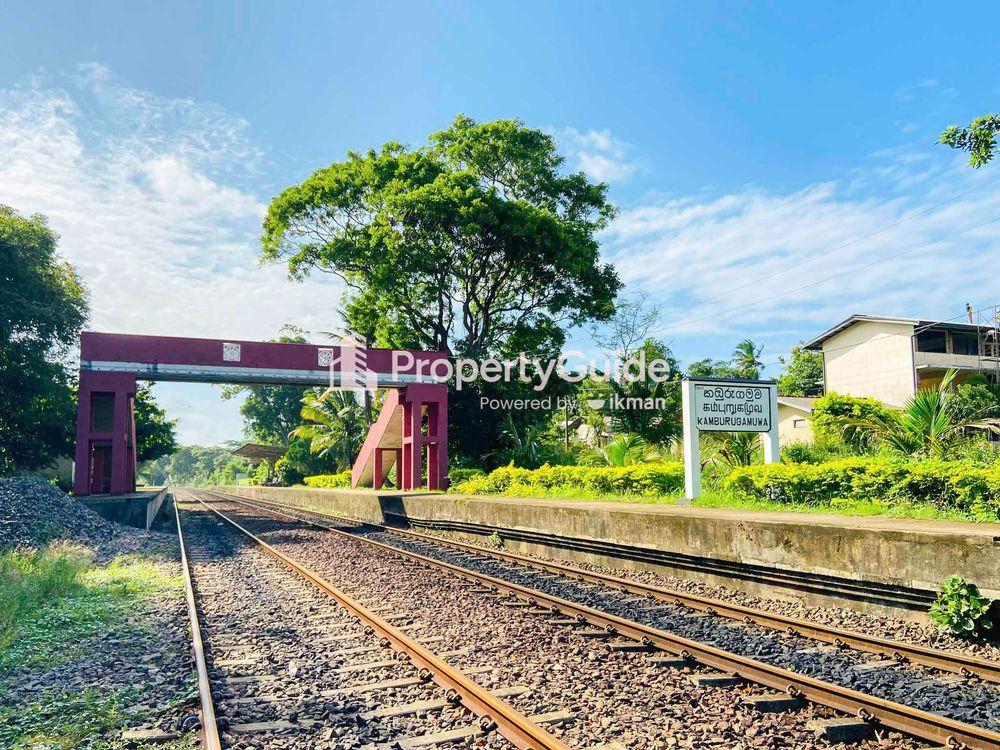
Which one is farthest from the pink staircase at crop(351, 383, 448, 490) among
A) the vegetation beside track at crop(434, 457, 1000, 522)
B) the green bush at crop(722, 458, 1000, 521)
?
the green bush at crop(722, 458, 1000, 521)

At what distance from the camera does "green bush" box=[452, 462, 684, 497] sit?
13.8 m

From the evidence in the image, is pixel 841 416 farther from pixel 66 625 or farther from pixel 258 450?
pixel 258 450

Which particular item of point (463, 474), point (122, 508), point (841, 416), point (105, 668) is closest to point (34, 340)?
point (122, 508)

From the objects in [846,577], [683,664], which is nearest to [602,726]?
[683,664]

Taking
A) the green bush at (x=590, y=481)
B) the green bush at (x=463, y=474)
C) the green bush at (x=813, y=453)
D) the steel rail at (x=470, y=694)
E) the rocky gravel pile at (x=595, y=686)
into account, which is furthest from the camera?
the green bush at (x=463, y=474)

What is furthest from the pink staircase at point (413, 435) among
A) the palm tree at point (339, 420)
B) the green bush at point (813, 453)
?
the green bush at point (813, 453)

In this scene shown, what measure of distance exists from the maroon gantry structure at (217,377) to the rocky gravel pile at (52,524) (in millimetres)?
3560

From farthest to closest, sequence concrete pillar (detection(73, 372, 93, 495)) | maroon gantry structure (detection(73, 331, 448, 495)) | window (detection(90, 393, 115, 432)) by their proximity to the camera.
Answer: window (detection(90, 393, 115, 432)), maroon gantry structure (detection(73, 331, 448, 495)), concrete pillar (detection(73, 372, 93, 495))

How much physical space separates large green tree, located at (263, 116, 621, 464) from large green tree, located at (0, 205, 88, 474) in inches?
320

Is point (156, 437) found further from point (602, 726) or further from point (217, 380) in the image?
point (602, 726)

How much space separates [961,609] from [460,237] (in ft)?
75.5

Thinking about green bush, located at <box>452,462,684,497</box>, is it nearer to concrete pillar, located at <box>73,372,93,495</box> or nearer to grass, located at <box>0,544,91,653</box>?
grass, located at <box>0,544,91,653</box>

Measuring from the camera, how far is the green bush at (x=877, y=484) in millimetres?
7982

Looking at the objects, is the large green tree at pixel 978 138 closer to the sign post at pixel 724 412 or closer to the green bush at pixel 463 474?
the sign post at pixel 724 412
